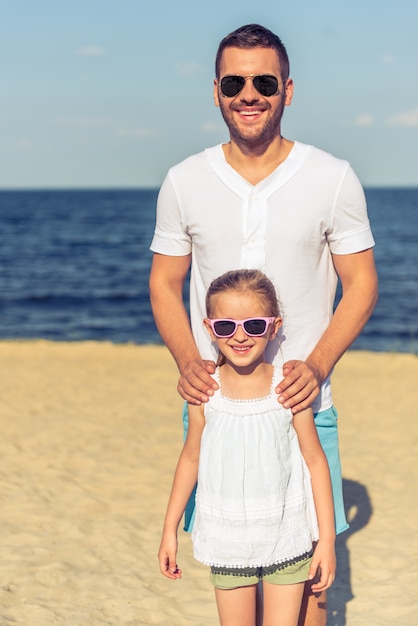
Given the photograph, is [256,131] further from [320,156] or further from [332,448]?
[332,448]

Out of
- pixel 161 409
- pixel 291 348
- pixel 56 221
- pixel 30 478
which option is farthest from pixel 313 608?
pixel 56 221

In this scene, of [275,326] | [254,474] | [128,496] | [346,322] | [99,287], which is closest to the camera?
[254,474]

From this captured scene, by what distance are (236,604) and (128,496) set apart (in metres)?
3.43

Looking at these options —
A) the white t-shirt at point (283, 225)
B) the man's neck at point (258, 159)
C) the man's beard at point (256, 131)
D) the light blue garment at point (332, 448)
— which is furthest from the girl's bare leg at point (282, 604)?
the man's beard at point (256, 131)

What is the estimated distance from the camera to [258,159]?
317 cm

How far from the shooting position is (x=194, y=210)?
126 inches

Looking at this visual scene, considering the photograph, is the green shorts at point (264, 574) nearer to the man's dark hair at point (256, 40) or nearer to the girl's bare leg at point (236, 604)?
the girl's bare leg at point (236, 604)

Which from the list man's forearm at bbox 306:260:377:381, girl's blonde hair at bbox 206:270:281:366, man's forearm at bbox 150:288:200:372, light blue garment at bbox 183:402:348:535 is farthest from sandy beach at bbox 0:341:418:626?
girl's blonde hair at bbox 206:270:281:366

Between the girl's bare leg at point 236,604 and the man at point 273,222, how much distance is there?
0.47m

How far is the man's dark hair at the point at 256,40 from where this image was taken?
3.07 meters

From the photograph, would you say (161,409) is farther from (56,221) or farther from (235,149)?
(56,221)

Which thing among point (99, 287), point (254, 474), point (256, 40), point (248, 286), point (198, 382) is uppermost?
point (256, 40)

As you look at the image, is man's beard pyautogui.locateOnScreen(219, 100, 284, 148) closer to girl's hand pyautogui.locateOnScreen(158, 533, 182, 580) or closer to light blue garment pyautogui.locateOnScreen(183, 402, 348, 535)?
light blue garment pyautogui.locateOnScreen(183, 402, 348, 535)

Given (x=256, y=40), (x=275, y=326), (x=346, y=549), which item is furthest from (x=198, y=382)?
(x=346, y=549)
